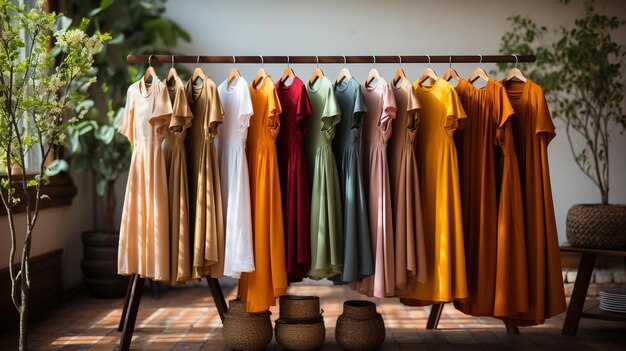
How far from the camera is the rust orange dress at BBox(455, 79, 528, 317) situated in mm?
3150

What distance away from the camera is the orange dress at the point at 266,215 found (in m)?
3.15

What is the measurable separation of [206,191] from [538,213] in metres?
1.60

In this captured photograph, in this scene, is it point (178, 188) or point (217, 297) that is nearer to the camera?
point (178, 188)

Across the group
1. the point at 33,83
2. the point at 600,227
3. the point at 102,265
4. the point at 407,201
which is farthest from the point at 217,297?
the point at 600,227

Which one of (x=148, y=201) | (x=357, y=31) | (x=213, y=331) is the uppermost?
(x=357, y=31)

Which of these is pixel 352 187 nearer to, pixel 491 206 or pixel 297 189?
pixel 297 189

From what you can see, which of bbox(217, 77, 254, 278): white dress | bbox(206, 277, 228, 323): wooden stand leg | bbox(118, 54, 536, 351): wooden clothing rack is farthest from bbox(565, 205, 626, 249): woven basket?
bbox(206, 277, 228, 323): wooden stand leg

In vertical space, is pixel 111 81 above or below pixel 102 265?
above

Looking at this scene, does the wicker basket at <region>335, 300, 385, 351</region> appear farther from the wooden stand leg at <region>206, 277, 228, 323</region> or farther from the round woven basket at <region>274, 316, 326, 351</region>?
the wooden stand leg at <region>206, 277, 228, 323</region>

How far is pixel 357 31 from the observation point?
218 inches

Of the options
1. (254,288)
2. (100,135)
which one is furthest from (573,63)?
(100,135)

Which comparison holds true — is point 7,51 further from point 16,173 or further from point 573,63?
point 573,63

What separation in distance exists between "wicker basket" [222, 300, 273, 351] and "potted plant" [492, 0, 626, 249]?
1.87 m

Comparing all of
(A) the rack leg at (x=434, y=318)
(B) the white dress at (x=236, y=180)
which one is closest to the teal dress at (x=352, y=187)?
(B) the white dress at (x=236, y=180)
